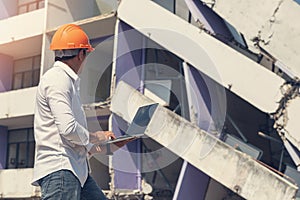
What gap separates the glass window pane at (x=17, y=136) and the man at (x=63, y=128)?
16016 millimetres

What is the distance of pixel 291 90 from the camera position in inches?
370

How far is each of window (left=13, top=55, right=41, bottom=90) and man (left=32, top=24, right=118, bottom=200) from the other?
1549 cm

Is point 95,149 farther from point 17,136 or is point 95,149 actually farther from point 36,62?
point 17,136

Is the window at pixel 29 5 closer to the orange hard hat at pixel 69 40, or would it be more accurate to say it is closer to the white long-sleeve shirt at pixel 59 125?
the orange hard hat at pixel 69 40

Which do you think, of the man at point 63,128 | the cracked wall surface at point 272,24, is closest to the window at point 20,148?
the cracked wall surface at point 272,24

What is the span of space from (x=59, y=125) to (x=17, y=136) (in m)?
16.7

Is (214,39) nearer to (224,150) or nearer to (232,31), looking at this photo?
(232,31)

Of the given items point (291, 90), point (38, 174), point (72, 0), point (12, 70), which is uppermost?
point (72, 0)

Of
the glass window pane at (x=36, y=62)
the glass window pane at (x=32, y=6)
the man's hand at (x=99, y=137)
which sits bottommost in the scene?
the man's hand at (x=99, y=137)

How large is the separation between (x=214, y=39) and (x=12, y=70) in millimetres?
11331

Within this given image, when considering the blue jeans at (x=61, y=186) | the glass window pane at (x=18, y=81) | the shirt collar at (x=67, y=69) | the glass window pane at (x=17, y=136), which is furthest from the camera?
the glass window pane at (x=18, y=81)

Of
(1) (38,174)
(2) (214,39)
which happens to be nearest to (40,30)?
(2) (214,39)

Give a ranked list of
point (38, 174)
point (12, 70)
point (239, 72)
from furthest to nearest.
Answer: point (12, 70), point (239, 72), point (38, 174)

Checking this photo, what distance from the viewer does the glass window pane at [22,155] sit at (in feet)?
63.0
